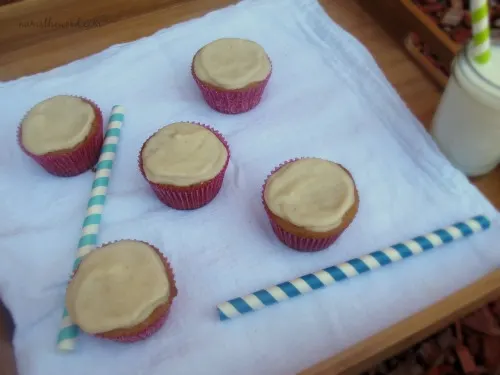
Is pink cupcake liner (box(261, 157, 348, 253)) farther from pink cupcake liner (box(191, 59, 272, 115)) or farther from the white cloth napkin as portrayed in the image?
pink cupcake liner (box(191, 59, 272, 115))

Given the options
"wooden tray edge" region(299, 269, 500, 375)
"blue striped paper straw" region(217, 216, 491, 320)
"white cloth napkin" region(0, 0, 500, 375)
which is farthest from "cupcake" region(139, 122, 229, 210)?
"wooden tray edge" region(299, 269, 500, 375)

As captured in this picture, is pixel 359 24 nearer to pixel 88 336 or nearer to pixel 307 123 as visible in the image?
pixel 307 123

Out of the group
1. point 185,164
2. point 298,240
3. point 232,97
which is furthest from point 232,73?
point 298,240

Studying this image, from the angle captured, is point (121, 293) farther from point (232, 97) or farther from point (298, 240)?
point (232, 97)

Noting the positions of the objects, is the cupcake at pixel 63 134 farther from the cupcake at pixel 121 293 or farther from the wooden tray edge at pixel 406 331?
the wooden tray edge at pixel 406 331

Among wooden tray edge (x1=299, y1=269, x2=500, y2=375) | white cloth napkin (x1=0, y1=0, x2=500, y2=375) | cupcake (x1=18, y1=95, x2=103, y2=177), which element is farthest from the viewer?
cupcake (x1=18, y1=95, x2=103, y2=177)

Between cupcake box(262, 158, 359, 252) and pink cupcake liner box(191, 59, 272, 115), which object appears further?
pink cupcake liner box(191, 59, 272, 115)
